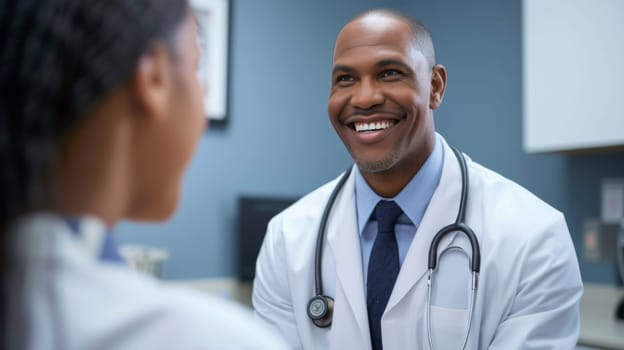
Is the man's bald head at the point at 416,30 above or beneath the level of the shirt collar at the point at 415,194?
above

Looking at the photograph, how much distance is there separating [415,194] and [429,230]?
0.09m

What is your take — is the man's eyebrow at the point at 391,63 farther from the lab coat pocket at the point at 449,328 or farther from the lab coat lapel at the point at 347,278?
the lab coat pocket at the point at 449,328

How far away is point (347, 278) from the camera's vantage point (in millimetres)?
1099

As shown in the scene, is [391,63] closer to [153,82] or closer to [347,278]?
[347,278]

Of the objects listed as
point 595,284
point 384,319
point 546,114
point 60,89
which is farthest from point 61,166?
point 595,284

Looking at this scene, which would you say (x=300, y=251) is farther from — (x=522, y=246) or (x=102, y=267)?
(x=102, y=267)

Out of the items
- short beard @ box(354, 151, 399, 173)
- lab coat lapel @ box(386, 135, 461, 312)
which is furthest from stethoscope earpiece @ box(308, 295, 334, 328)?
short beard @ box(354, 151, 399, 173)

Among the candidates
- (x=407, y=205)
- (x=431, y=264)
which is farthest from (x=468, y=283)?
(x=407, y=205)

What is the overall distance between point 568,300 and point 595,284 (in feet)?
3.57

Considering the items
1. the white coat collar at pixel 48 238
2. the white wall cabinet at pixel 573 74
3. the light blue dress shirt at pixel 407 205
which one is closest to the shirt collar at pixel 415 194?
the light blue dress shirt at pixel 407 205

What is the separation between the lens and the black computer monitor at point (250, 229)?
2.08m

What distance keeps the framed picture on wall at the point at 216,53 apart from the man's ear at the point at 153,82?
1.73m

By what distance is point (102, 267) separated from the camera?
1.16ft

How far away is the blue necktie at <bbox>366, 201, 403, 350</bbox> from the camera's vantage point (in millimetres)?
1070
